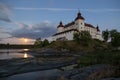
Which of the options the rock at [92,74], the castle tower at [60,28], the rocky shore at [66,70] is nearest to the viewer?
the rock at [92,74]

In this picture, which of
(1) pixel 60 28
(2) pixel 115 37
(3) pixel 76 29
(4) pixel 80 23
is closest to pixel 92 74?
(2) pixel 115 37

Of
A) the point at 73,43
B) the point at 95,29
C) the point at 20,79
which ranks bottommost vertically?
the point at 20,79

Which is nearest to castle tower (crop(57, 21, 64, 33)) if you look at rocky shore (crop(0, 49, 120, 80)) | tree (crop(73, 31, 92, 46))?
tree (crop(73, 31, 92, 46))

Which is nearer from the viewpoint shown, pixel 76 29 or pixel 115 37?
pixel 115 37

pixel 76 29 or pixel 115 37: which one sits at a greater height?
pixel 76 29

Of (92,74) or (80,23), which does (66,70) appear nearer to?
(92,74)

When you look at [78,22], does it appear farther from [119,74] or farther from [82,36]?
[119,74]

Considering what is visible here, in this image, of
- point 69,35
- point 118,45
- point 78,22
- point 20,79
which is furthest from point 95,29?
point 20,79

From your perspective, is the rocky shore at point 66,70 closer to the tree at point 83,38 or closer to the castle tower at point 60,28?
the tree at point 83,38

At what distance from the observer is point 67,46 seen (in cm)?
10919

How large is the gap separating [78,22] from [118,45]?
42.5m

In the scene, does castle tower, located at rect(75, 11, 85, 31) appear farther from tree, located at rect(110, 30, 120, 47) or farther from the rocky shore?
the rocky shore

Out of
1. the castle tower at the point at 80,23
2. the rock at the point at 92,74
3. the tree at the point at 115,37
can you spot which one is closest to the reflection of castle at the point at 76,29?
the castle tower at the point at 80,23

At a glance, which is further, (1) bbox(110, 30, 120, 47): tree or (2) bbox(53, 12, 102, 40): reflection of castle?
(2) bbox(53, 12, 102, 40): reflection of castle
